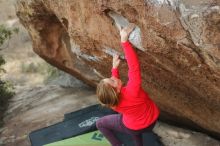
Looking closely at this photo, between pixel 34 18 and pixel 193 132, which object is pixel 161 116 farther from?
pixel 34 18

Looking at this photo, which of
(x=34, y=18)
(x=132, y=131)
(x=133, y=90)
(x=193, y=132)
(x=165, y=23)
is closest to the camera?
(x=165, y=23)

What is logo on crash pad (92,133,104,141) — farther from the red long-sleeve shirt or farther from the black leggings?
the red long-sleeve shirt

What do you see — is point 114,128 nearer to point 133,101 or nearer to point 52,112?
point 133,101

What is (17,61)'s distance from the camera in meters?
19.2

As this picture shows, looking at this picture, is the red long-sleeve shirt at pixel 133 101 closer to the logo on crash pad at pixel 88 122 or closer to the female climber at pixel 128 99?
the female climber at pixel 128 99

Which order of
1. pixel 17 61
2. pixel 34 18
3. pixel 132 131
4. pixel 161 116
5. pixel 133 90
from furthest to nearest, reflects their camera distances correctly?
pixel 17 61 < pixel 34 18 < pixel 161 116 < pixel 132 131 < pixel 133 90

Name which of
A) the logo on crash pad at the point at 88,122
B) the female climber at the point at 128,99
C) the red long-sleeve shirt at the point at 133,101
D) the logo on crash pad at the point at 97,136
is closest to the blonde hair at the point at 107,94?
the female climber at the point at 128,99

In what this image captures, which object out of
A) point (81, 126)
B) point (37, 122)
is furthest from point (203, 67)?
point (37, 122)

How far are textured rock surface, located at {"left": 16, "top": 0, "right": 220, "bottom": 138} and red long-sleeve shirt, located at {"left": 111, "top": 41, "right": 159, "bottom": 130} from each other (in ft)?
0.56

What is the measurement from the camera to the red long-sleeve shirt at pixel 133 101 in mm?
4809

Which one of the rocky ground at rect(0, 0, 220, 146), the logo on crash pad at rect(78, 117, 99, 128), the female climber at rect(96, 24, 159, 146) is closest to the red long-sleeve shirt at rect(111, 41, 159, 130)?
the female climber at rect(96, 24, 159, 146)

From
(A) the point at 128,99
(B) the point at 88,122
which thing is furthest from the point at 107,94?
(B) the point at 88,122

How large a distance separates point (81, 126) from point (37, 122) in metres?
1.25

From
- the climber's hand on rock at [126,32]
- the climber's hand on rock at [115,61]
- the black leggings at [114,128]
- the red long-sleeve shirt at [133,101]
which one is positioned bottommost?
the black leggings at [114,128]
